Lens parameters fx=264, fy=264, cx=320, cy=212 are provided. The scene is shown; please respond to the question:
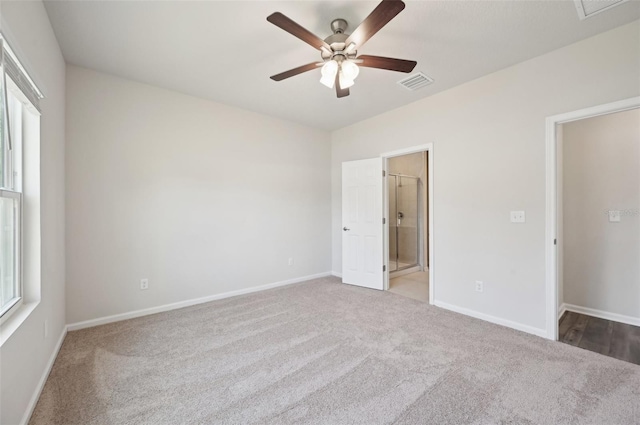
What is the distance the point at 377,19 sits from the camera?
163 centimetres

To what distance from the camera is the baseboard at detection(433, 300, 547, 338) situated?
2543mm

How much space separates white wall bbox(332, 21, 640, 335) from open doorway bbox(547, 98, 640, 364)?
0.16m

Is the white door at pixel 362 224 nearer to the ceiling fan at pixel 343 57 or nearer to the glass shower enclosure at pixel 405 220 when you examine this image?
the glass shower enclosure at pixel 405 220

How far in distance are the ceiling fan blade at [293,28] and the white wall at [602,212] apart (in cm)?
324

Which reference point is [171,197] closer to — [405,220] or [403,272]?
[403,272]

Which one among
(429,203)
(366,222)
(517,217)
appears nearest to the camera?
(517,217)

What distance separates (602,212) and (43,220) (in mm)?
5326

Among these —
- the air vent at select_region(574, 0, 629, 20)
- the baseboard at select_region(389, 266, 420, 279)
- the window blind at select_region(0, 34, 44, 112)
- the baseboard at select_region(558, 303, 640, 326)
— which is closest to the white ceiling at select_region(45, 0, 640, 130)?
the air vent at select_region(574, 0, 629, 20)

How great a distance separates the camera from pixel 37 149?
5.96ft

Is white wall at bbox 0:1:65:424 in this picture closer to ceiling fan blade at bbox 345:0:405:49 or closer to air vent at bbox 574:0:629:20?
ceiling fan blade at bbox 345:0:405:49

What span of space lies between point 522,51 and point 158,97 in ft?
12.7

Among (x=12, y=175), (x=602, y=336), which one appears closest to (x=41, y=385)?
(x=12, y=175)

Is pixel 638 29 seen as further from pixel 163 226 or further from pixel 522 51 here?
pixel 163 226

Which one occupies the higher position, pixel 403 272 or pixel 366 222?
pixel 366 222
